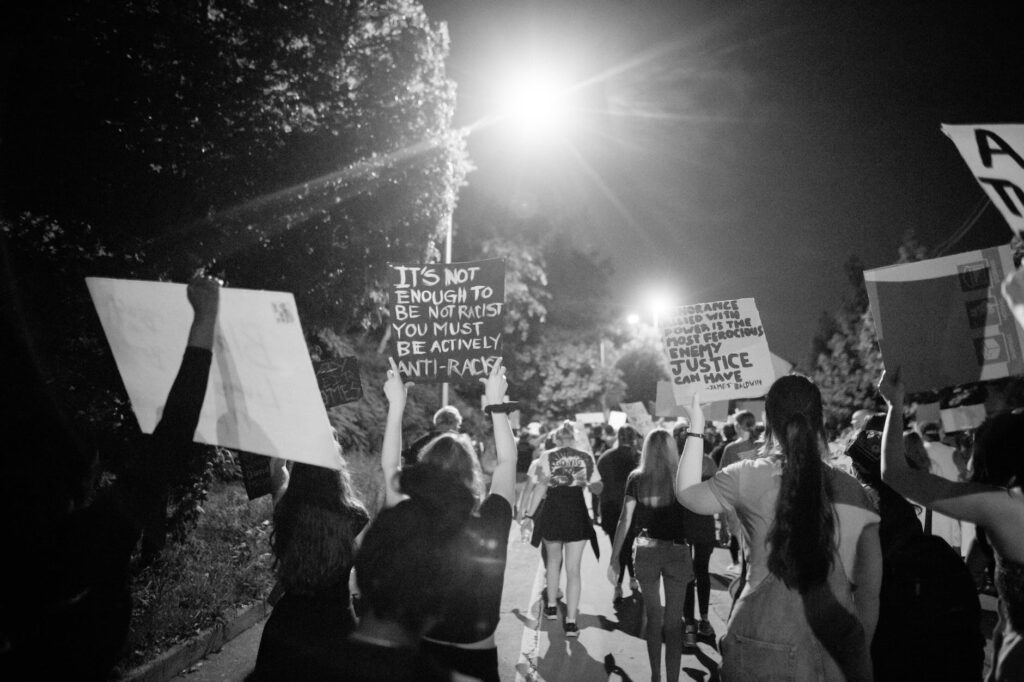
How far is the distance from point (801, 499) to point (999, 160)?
2170 mm

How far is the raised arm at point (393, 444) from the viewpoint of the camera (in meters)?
2.97

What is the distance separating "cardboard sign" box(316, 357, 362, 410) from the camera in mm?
4500

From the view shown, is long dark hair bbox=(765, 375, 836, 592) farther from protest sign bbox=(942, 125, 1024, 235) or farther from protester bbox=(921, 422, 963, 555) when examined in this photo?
protester bbox=(921, 422, 963, 555)

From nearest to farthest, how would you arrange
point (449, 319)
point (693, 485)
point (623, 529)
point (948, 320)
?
point (693, 485)
point (948, 320)
point (449, 319)
point (623, 529)

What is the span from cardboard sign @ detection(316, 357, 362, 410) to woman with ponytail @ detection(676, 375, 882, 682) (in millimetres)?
2527

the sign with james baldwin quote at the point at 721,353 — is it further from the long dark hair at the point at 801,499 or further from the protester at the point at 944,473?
the protester at the point at 944,473

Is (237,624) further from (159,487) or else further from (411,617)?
(159,487)

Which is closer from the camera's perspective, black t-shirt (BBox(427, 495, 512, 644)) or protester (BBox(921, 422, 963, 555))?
black t-shirt (BBox(427, 495, 512, 644))

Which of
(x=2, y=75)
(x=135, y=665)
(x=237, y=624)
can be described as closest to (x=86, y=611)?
(x=135, y=665)

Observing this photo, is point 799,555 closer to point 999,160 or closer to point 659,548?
point 999,160

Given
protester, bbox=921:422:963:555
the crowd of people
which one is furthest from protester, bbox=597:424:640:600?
the crowd of people

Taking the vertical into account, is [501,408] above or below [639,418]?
below

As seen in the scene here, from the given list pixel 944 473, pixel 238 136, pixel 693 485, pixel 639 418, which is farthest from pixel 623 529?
pixel 639 418

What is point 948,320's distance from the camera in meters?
4.00
